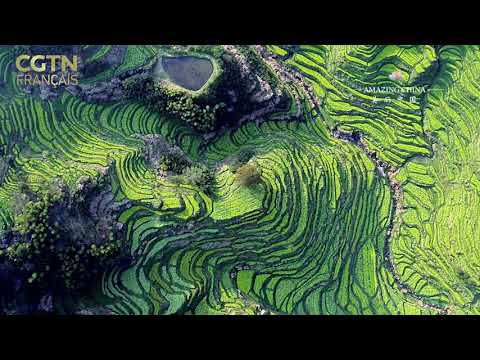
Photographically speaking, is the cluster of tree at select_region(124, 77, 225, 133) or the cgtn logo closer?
the cgtn logo

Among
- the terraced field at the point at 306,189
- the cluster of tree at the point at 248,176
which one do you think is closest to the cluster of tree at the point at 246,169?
the cluster of tree at the point at 248,176

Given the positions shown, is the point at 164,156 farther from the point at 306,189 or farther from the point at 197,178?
the point at 306,189

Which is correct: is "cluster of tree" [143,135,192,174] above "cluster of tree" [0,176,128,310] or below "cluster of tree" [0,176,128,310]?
above

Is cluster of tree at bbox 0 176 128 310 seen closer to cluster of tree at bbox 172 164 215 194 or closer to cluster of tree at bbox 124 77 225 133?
cluster of tree at bbox 172 164 215 194

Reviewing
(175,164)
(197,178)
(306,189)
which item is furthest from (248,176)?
(175,164)

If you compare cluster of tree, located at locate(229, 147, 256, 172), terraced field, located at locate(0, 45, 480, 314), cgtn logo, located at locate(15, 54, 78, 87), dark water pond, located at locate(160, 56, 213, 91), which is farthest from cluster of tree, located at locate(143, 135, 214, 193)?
cgtn logo, located at locate(15, 54, 78, 87)
